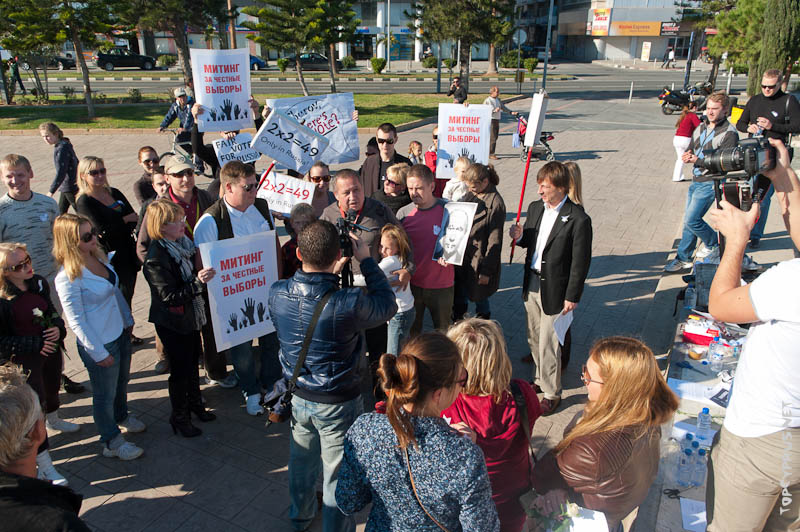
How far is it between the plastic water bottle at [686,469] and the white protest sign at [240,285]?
10.5 feet

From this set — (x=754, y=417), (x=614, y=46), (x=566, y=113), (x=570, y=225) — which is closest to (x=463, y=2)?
(x=566, y=113)

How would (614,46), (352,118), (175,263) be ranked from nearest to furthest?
(175,263)
(352,118)
(614,46)

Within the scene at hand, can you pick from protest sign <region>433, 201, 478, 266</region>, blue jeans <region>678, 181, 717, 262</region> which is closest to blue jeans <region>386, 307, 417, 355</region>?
protest sign <region>433, 201, 478, 266</region>

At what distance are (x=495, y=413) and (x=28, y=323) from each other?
122 inches

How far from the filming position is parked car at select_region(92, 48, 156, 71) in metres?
39.5

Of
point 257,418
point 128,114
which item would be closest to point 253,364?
point 257,418

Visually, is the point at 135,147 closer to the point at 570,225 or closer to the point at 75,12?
the point at 75,12

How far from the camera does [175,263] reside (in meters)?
3.95

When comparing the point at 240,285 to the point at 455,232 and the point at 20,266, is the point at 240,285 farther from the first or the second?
the point at 455,232

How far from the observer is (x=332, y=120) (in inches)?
260

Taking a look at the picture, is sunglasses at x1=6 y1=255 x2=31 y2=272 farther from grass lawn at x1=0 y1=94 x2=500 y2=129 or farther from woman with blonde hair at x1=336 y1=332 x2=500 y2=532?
grass lawn at x1=0 y1=94 x2=500 y2=129

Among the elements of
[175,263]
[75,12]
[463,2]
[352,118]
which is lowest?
[175,263]

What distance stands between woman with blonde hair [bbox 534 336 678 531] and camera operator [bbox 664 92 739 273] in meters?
5.00

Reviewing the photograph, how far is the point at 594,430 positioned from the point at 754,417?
71cm
